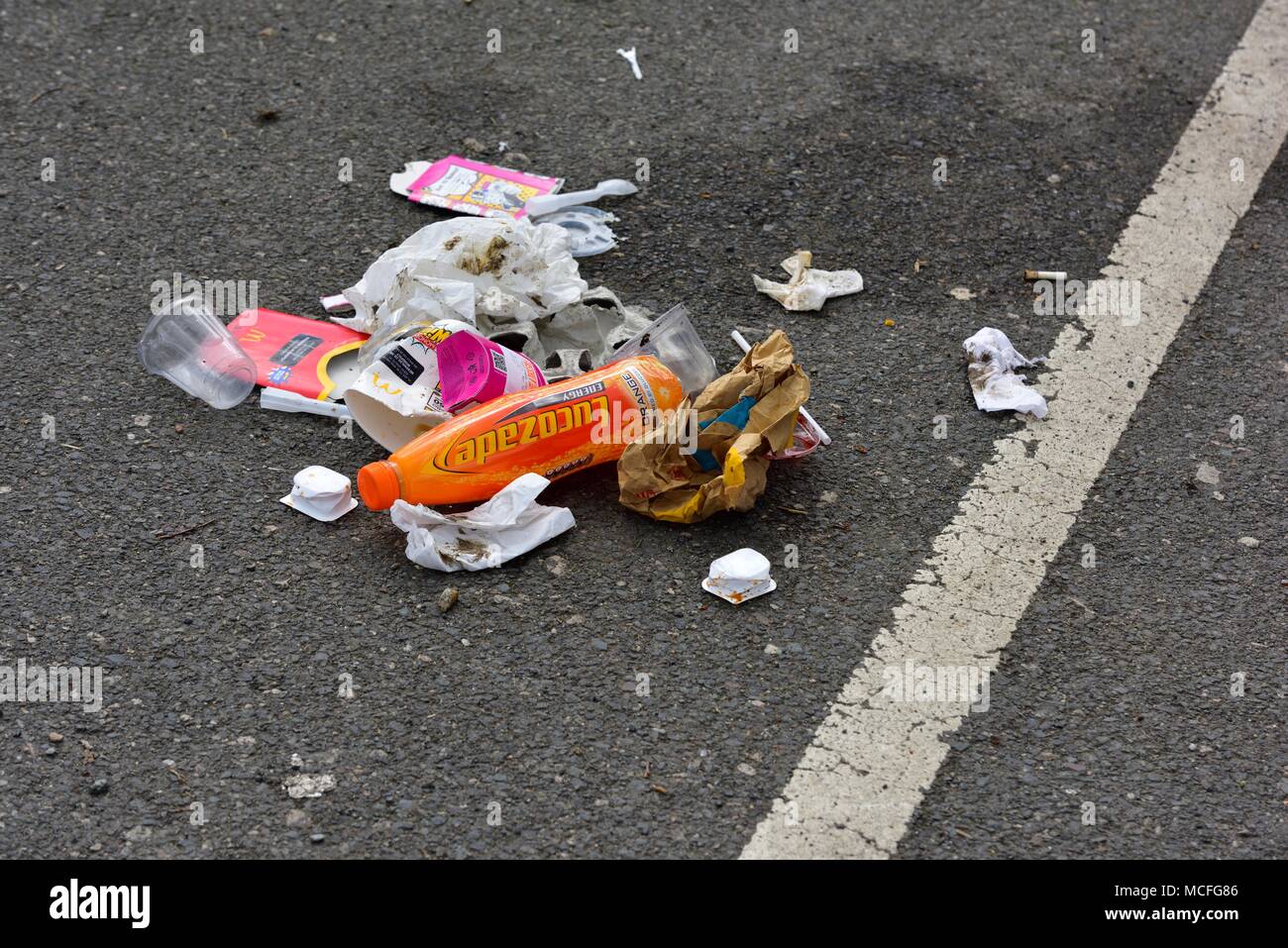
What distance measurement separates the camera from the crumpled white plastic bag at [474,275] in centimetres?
374

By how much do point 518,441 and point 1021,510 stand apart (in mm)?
1287

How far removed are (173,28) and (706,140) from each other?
2207 mm

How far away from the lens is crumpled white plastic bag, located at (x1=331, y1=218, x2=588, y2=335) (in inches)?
147

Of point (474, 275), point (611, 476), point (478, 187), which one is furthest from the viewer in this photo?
point (478, 187)

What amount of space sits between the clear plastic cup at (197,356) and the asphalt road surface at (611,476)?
70 millimetres

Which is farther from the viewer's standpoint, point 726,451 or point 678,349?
point 678,349

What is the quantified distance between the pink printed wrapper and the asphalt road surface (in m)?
0.13

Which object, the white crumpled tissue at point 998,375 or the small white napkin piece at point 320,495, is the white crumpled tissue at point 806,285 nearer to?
the white crumpled tissue at point 998,375

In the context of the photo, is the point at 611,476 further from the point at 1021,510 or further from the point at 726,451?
the point at 1021,510

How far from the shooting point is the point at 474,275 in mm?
3816

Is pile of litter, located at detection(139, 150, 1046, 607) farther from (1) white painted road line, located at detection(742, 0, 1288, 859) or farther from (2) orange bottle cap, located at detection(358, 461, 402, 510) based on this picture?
(1) white painted road line, located at detection(742, 0, 1288, 859)

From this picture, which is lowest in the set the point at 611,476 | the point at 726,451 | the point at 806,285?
the point at 611,476

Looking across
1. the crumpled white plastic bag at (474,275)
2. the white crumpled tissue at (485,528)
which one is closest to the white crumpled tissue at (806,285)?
the crumpled white plastic bag at (474,275)

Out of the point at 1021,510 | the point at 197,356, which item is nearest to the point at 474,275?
the point at 197,356
